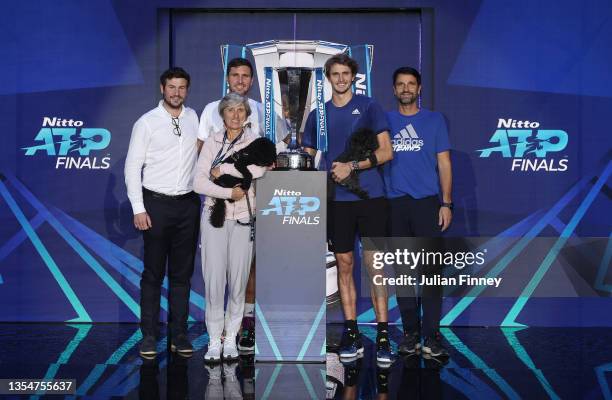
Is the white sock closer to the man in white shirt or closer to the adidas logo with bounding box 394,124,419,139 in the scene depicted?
the man in white shirt

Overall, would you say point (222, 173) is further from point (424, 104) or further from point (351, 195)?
point (424, 104)

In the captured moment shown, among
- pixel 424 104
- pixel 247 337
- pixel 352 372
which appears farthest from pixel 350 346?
pixel 424 104

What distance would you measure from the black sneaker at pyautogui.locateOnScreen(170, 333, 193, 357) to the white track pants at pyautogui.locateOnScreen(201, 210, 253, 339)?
22cm

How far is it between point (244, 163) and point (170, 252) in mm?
754

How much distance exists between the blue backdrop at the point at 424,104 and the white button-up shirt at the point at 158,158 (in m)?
1.20

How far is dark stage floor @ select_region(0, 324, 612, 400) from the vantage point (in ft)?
10.7

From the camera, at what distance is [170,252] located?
13.6ft

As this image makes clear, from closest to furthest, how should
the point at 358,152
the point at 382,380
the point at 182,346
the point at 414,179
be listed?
the point at 382,380, the point at 358,152, the point at 182,346, the point at 414,179

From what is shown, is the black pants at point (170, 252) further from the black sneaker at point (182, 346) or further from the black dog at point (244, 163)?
the black dog at point (244, 163)

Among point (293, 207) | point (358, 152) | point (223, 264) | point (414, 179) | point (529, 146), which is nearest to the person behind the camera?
point (293, 207)

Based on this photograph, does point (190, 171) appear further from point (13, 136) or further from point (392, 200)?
point (13, 136)

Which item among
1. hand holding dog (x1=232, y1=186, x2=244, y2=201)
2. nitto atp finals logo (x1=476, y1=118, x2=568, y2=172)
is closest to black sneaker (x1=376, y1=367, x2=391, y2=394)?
hand holding dog (x1=232, y1=186, x2=244, y2=201)

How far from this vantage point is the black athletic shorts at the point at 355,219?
157 inches

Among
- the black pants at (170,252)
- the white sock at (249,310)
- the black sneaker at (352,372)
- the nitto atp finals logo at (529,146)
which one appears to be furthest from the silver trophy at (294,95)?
the nitto atp finals logo at (529,146)
